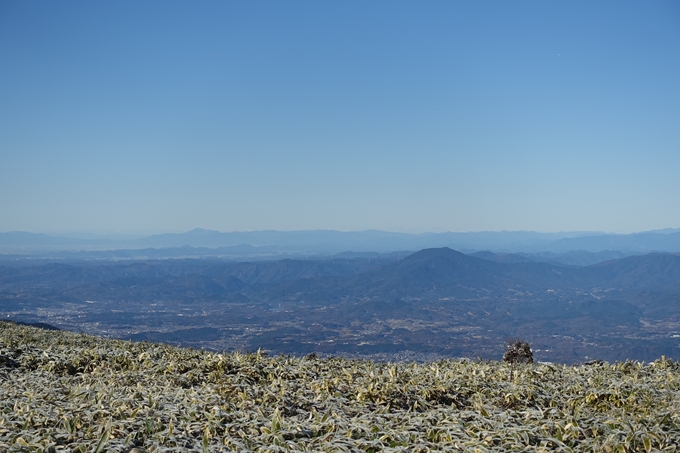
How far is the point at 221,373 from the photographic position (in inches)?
334

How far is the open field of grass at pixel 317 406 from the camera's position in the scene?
215 inches

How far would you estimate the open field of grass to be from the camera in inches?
215

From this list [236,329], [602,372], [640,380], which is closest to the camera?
[640,380]

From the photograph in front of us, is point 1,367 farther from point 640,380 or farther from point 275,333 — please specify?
point 275,333

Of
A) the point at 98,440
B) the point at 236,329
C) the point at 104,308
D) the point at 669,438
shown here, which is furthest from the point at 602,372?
the point at 104,308

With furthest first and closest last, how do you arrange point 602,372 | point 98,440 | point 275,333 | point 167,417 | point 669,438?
point 275,333 < point 602,372 < point 167,417 < point 669,438 < point 98,440

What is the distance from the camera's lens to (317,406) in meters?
6.87

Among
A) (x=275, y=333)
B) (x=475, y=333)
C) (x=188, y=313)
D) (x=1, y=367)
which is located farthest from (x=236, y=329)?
(x=1, y=367)

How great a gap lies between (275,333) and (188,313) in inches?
2291

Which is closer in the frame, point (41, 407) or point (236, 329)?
point (41, 407)

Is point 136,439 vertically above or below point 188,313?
above

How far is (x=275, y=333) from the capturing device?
144375 mm

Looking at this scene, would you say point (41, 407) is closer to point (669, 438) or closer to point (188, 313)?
point (669, 438)

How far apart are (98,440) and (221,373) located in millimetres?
3258
